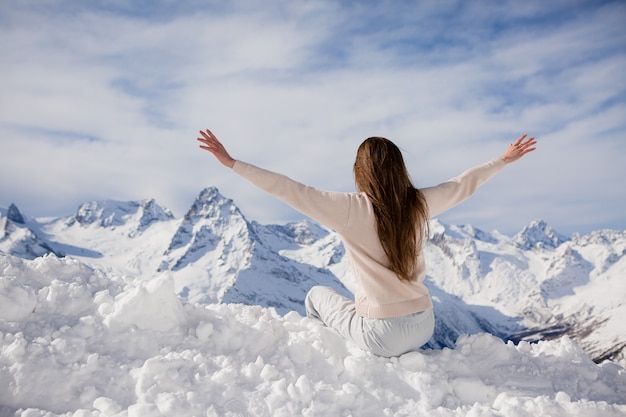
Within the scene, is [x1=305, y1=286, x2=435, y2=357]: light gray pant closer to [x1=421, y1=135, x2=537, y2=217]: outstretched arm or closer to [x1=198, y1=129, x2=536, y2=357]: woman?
[x1=198, y1=129, x2=536, y2=357]: woman

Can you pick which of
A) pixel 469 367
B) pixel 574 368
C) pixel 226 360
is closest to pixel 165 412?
pixel 226 360

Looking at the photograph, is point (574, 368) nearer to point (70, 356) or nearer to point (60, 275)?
point (70, 356)

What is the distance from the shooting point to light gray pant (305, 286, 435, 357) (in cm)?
547

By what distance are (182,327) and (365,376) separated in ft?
7.57

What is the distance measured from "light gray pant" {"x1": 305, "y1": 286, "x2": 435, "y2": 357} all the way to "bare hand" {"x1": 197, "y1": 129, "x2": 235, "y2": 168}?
2.31m

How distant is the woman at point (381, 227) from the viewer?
5152 millimetres

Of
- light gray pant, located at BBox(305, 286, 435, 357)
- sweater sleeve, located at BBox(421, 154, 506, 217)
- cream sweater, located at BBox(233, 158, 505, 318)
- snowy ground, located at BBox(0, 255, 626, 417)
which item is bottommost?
snowy ground, located at BBox(0, 255, 626, 417)

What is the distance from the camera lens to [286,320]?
6629 mm

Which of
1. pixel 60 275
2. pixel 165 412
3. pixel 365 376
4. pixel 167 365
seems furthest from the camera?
pixel 60 275

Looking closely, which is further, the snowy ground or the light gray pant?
the light gray pant

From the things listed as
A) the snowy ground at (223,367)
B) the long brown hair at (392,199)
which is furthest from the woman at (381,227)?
the snowy ground at (223,367)

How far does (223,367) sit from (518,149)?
496 centimetres

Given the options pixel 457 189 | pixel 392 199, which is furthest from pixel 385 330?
pixel 457 189

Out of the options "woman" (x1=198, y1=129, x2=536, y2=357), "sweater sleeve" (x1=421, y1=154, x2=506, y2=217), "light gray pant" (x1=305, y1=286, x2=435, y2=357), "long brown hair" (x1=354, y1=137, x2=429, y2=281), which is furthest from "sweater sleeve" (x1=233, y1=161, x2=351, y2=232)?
"light gray pant" (x1=305, y1=286, x2=435, y2=357)
